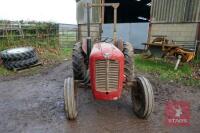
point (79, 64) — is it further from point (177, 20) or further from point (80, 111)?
point (177, 20)

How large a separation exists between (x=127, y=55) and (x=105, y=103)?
45.3 inches

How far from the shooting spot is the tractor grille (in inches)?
157

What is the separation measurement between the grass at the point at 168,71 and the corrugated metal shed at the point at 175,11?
219 cm

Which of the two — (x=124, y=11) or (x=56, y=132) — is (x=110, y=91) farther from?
(x=124, y=11)

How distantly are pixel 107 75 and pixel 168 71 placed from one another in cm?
434

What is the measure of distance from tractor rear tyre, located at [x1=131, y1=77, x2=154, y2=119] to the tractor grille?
0.59 m

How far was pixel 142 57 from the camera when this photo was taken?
32.5 ft

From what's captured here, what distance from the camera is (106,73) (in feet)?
13.1

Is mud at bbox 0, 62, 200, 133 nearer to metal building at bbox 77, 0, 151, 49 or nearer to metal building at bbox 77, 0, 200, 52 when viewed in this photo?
metal building at bbox 77, 0, 200, 52

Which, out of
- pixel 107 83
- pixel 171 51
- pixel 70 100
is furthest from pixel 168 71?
pixel 70 100

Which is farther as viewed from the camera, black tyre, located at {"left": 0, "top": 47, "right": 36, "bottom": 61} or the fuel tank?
black tyre, located at {"left": 0, "top": 47, "right": 36, "bottom": 61}

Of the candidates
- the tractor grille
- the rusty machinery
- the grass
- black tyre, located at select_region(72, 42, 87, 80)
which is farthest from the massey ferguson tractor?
the rusty machinery

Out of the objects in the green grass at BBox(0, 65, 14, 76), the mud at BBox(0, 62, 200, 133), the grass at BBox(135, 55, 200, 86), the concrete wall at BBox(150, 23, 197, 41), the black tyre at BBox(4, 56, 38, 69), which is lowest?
the mud at BBox(0, 62, 200, 133)

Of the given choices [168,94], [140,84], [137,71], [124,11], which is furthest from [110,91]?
[124,11]
